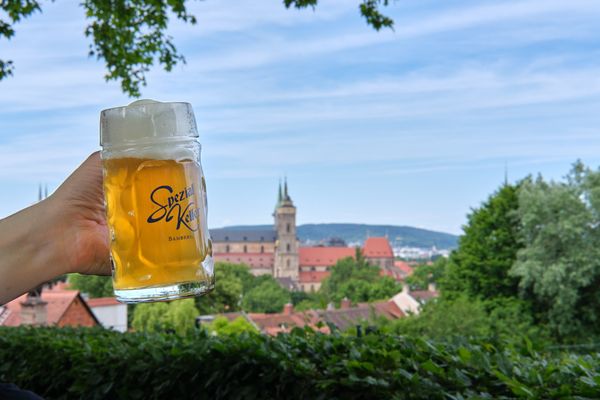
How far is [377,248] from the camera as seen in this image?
416 ft

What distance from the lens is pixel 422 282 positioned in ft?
306

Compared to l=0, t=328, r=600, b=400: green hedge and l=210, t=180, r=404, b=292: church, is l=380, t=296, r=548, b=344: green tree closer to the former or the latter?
l=0, t=328, r=600, b=400: green hedge

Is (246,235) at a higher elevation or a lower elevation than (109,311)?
higher

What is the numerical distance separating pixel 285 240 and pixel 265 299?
3817 centimetres

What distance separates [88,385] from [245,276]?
8391 centimetres

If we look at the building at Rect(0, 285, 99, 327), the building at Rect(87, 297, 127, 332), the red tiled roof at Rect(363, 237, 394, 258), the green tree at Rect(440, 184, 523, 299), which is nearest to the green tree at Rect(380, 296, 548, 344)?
the green tree at Rect(440, 184, 523, 299)

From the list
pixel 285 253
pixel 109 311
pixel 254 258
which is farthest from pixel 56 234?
pixel 254 258

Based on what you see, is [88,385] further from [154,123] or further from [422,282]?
[422,282]

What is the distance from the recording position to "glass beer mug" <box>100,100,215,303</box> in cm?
107

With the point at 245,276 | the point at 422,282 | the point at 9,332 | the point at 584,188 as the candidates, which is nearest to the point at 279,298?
the point at 245,276

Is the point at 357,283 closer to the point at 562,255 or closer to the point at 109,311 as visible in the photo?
the point at 109,311

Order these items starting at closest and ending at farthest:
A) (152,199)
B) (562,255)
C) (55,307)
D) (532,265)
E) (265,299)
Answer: (152,199), (55,307), (532,265), (562,255), (265,299)

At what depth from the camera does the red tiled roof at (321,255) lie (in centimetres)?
12038

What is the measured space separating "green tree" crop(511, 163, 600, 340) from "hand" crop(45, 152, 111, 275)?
30420 millimetres
